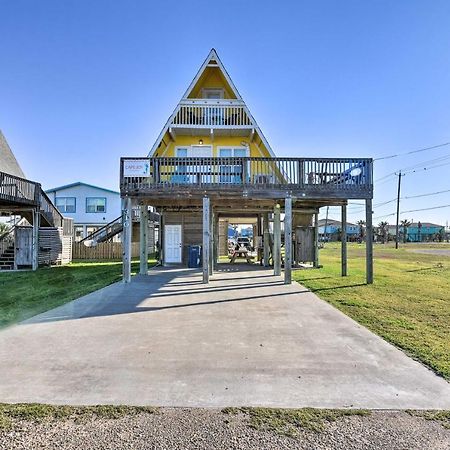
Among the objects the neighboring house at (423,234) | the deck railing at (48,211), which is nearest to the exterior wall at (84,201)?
the deck railing at (48,211)

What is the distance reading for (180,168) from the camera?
1488 cm

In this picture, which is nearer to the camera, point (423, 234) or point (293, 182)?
point (293, 182)

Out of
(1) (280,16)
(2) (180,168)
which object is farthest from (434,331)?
(2) (180,168)

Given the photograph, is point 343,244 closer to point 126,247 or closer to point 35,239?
point 126,247

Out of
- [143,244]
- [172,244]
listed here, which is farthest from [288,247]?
[172,244]

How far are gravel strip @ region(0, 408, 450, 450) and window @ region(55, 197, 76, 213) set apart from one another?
35.6 meters

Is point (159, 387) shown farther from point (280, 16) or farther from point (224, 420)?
point (280, 16)

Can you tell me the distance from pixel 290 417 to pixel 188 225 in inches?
647

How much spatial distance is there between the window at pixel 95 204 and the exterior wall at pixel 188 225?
62.5ft

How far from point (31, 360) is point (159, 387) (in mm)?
1900

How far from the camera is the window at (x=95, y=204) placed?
35.4m

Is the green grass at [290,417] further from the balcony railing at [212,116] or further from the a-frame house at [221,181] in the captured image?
the balcony railing at [212,116]

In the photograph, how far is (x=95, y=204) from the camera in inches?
1395

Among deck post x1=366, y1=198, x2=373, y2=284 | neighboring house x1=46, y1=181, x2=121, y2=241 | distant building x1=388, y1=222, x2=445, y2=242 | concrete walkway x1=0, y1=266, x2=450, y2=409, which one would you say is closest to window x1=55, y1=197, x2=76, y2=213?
neighboring house x1=46, y1=181, x2=121, y2=241
